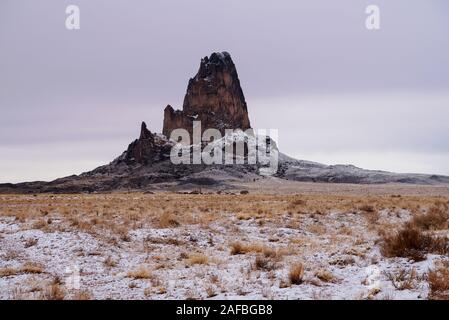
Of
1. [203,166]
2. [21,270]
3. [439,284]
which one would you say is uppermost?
[203,166]

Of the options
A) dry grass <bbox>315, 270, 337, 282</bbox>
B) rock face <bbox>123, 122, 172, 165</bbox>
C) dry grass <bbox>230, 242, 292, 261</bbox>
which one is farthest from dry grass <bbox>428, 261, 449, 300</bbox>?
rock face <bbox>123, 122, 172, 165</bbox>

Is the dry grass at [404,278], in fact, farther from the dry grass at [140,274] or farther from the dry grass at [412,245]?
the dry grass at [140,274]

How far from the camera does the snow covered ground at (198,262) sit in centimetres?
810

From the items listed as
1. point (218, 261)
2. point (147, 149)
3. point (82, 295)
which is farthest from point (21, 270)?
point (147, 149)

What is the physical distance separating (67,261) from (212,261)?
384cm

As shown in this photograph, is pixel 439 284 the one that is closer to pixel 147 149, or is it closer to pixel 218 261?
pixel 218 261

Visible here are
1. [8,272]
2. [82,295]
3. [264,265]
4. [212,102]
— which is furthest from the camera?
[212,102]

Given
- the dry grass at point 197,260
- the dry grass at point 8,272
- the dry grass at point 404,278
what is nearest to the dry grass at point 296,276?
the dry grass at point 404,278

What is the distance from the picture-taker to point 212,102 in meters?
184

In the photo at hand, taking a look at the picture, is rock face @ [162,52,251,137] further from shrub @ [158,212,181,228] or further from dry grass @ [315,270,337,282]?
dry grass @ [315,270,337,282]

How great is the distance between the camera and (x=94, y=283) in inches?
361

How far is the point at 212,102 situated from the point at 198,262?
17544 cm
